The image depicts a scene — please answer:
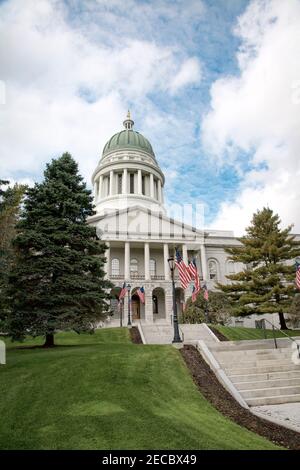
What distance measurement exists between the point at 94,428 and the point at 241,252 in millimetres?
22382

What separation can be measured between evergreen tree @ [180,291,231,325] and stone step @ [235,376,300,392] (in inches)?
651

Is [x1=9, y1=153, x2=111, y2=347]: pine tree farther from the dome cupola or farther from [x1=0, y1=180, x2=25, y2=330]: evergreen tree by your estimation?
the dome cupola

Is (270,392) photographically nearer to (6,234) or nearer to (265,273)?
(6,234)

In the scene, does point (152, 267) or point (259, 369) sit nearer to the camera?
point (259, 369)

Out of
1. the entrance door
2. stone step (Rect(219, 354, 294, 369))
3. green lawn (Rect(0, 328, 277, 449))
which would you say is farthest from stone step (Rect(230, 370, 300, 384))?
the entrance door

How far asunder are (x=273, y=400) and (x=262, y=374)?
1247 mm

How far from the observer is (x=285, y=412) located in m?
7.95

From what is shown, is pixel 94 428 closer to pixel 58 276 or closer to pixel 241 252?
pixel 58 276

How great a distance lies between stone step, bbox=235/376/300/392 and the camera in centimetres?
952

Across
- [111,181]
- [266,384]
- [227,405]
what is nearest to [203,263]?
[111,181]

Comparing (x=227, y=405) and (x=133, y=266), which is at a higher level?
(x=133, y=266)
